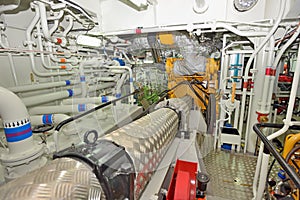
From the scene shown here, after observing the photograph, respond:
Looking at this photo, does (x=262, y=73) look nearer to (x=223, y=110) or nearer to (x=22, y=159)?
(x=223, y=110)

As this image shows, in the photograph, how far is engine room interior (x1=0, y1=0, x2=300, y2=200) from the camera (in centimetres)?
51

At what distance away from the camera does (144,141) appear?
693mm

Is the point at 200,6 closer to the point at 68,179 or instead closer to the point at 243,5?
the point at 243,5

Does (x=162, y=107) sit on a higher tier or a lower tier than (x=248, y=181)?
higher

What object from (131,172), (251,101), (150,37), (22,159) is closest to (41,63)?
(150,37)

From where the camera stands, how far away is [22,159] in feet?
3.57

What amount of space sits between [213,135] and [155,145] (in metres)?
2.03

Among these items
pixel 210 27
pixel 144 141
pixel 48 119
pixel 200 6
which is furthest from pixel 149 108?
pixel 200 6

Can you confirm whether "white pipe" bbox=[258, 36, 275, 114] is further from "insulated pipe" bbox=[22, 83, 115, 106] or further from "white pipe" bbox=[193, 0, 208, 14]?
"insulated pipe" bbox=[22, 83, 115, 106]

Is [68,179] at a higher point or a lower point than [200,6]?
lower

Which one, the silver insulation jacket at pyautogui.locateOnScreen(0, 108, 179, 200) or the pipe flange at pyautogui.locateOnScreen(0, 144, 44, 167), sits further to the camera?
the pipe flange at pyautogui.locateOnScreen(0, 144, 44, 167)

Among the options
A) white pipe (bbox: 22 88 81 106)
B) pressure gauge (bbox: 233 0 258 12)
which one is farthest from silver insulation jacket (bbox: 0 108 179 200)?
pressure gauge (bbox: 233 0 258 12)

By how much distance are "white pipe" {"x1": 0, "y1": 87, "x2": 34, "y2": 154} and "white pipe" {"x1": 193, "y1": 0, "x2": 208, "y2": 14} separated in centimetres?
209

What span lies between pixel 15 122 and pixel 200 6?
224 centimetres
